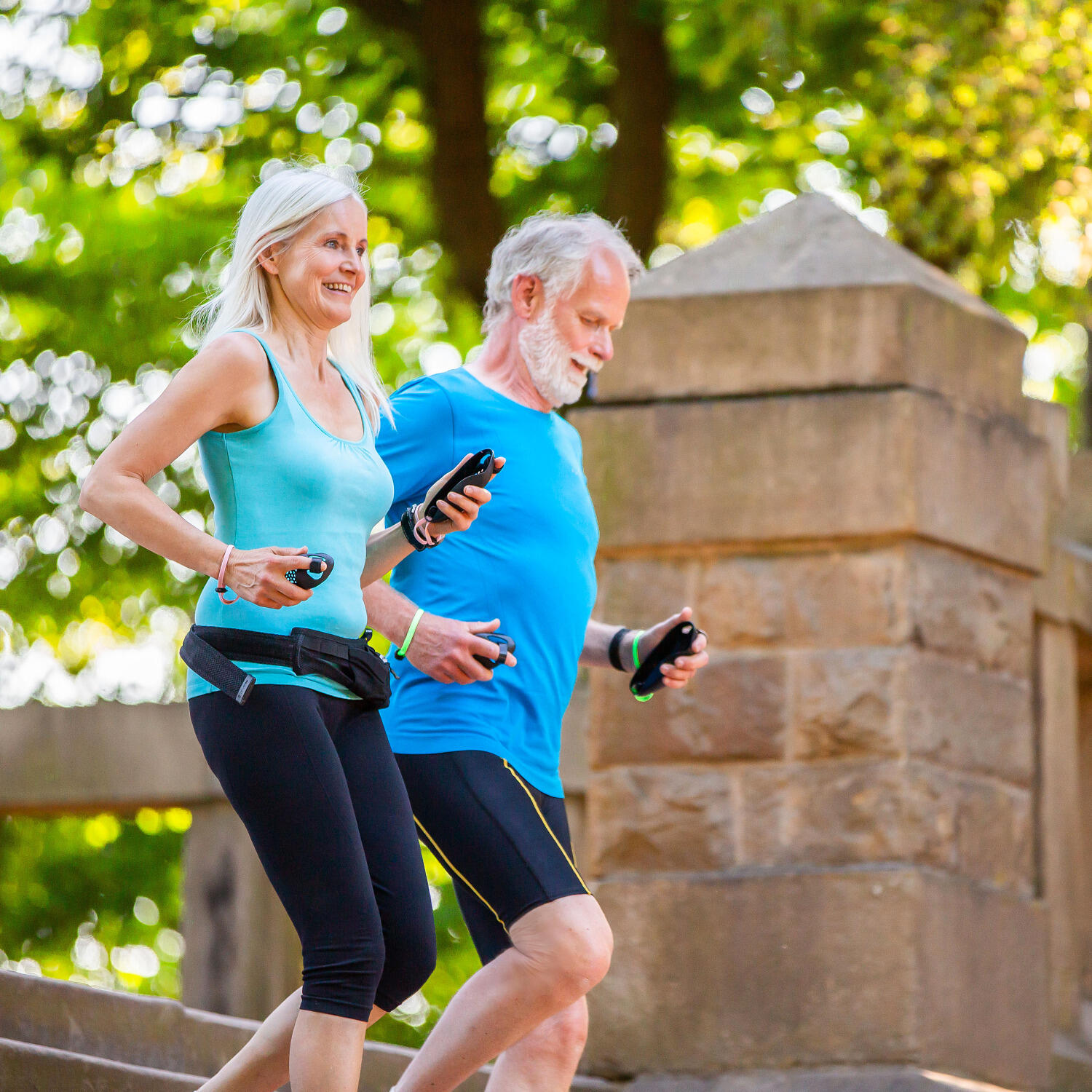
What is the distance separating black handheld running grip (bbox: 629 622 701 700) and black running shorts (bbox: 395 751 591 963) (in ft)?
1.28

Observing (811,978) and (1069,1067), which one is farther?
(1069,1067)

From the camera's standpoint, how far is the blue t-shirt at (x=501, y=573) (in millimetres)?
3439

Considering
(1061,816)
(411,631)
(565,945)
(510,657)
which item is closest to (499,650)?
(510,657)

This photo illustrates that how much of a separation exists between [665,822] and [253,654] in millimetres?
1988

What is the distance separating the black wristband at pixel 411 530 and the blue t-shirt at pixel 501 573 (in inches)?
11.6

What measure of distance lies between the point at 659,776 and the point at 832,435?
100 cm

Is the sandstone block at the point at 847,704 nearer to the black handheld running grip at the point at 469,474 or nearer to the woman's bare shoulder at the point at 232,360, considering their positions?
the black handheld running grip at the point at 469,474

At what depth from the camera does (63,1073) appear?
3.54 m

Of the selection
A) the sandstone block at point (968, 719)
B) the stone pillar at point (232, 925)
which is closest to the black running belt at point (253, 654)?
the sandstone block at point (968, 719)

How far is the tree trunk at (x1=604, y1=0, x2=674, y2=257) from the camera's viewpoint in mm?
11070

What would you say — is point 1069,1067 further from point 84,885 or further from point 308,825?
point 84,885

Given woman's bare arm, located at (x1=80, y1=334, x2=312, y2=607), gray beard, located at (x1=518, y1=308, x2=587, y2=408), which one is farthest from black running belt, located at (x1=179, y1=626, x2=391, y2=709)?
gray beard, located at (x1=518, y1=308, x2=587, y2=408)

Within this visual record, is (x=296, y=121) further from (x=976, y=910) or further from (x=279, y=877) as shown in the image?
(x=279, y=877)

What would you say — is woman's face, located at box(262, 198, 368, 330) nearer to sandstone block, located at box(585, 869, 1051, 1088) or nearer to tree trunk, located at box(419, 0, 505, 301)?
sandstone block, located at box(585, 869, 1051, 1088)
